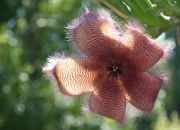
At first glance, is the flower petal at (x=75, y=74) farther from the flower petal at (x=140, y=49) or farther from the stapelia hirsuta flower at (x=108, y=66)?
the flower petal at (x=140, y=49)

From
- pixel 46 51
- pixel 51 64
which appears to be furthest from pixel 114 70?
pixel 46 51

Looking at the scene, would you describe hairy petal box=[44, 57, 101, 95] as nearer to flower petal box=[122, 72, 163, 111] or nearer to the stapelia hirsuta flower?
the stapelia hirsuta flower

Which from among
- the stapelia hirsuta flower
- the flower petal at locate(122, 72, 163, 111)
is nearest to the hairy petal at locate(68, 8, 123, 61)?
the stapelia hirsuta flower

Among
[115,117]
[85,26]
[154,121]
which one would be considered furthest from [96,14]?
[154,121]

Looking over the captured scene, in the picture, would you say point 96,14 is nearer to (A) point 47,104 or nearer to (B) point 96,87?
(B) point 96,87

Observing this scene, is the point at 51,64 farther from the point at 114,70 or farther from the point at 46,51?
the point at 46,51

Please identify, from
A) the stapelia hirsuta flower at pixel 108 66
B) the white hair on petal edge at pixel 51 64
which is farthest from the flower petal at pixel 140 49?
the white hair on petal edge at pixel 51 64
